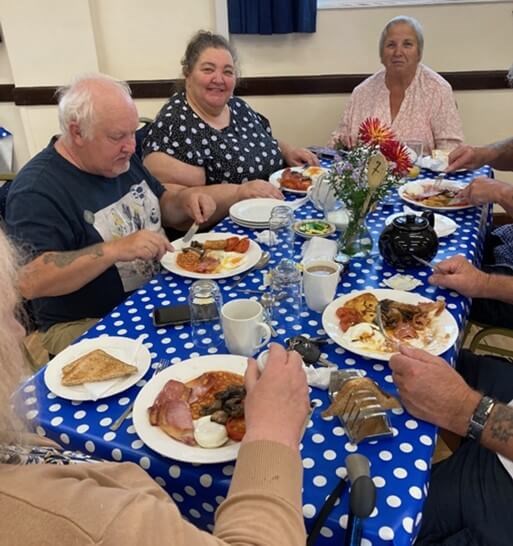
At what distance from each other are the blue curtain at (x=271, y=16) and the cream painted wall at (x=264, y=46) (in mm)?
115

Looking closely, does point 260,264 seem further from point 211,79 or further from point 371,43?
point 371,43

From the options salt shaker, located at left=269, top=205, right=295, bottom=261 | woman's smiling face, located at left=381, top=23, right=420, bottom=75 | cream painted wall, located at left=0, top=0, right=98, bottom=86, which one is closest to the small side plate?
salt shaker, located at left=269, top=205, right=295, bottom=261

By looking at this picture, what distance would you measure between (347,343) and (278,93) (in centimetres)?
272

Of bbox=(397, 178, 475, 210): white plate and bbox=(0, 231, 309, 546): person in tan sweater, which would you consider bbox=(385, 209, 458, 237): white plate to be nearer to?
bbox=(397, 178, 475, 210): white plate

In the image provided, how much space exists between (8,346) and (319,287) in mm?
765

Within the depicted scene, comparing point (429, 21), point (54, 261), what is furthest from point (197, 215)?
point (429, 21)

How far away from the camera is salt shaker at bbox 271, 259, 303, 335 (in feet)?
4.15

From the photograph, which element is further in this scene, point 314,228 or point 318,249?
point 314,228

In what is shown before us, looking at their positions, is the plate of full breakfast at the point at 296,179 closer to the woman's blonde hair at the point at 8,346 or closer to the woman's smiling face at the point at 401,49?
the woman's smiling face at the point at 401,49

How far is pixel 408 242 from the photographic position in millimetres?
1453

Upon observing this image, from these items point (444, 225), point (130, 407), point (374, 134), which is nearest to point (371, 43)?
point (374, 134)

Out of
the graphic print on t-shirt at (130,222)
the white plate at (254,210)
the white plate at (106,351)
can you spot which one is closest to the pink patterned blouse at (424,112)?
the white plate at (254,210)

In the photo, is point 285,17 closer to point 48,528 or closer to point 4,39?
point 4,39

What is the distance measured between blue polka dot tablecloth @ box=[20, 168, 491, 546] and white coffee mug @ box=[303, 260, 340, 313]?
27mm
